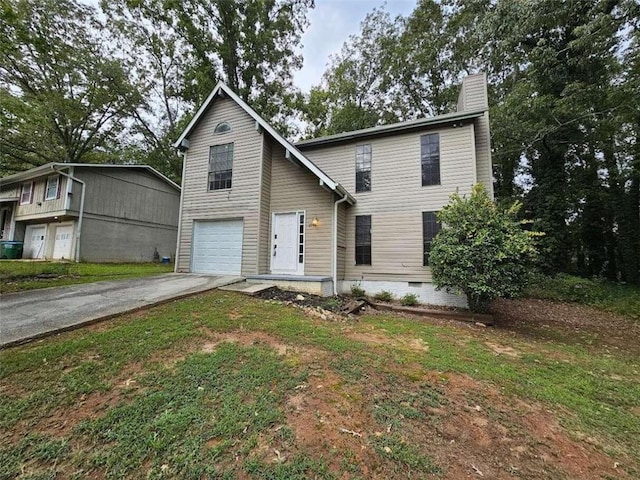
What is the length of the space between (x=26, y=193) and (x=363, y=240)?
1996cm

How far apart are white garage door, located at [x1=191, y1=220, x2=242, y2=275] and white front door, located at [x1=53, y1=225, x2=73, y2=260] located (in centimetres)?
930

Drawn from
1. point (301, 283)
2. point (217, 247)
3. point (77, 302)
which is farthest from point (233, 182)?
point (77, 302)

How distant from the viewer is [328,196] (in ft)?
30.1

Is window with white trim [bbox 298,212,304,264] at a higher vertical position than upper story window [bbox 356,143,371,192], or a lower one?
lower

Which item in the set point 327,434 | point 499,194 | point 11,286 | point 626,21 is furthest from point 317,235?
point 499,194

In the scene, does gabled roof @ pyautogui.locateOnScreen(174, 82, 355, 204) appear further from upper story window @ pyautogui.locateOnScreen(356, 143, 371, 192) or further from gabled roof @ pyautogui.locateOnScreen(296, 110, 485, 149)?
gabled roof @ pyautogui.locateOnScreen(296, 110, 485, 149)

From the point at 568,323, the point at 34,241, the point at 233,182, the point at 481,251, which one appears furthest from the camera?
the point at 34,241

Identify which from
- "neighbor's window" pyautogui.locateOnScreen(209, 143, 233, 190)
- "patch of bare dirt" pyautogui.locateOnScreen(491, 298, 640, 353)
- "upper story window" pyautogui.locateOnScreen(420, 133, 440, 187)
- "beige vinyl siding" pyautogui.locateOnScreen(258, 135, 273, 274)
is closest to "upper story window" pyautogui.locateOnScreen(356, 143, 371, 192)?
"upper story window" pyautogui.locateOnScreen(420, 133, 440, 187)

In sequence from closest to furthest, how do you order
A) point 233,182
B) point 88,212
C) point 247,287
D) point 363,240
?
1. point 247,287
2. point 363,240
3. point 233,182
4. point 88,212

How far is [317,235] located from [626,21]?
35.6 feet

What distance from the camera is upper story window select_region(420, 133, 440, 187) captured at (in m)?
9.11

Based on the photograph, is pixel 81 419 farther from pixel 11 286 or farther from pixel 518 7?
pixel 518 7

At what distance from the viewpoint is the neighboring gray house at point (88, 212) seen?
1417 cm

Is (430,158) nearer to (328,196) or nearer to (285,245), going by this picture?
(328,196)
